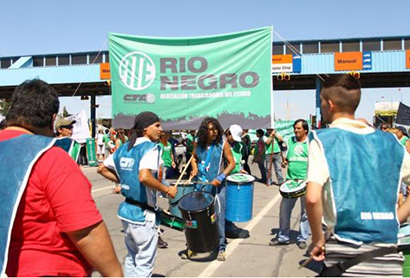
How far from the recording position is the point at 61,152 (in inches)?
78.6

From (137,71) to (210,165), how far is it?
3245mm

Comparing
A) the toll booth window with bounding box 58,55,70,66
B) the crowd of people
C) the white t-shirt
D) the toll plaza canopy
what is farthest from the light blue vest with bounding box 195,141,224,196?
the toll booth window with bounding box 58,55,70,66

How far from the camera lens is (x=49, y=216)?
1942 mm

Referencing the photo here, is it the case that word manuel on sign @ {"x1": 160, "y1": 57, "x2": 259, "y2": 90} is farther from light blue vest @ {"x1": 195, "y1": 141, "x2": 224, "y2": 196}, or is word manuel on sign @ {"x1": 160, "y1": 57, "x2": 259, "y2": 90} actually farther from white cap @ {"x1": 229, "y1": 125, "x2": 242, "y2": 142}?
light blue vest @ {"x1": 195, "y1": 141, "x2": 224, "y2": 196}

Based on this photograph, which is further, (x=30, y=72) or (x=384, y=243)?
(x=30, y=72)

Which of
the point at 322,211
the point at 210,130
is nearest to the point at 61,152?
the point at 322,211

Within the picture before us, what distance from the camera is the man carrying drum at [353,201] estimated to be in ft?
7.87

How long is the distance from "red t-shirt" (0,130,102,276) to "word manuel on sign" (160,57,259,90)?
610cm

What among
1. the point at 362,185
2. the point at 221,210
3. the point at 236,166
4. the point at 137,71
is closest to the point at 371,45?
the point at 137,71

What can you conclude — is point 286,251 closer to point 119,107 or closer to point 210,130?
point 210,130

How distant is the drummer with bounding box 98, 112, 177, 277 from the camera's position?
3.91 meters

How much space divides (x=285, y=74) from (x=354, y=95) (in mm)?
26554

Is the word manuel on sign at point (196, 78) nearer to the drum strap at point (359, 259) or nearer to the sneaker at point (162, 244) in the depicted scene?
the sneaker at point (162, 244)

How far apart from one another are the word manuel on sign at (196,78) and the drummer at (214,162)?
1984 mm
